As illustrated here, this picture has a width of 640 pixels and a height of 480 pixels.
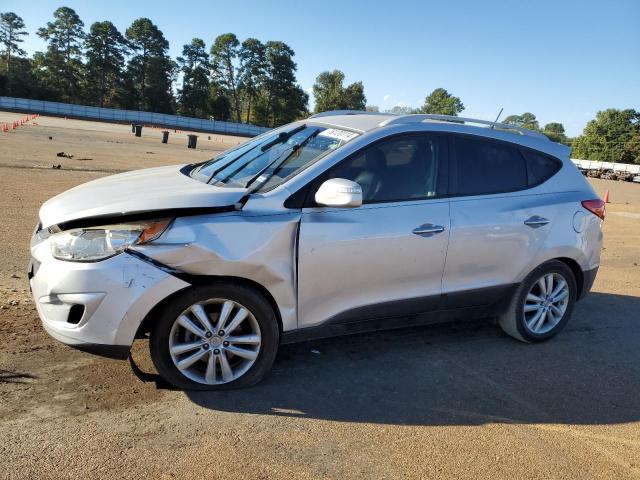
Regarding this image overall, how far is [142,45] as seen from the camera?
89125 mm

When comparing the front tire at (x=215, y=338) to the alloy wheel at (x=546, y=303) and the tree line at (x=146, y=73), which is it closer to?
the alloy wheel at (x=546, y=303)

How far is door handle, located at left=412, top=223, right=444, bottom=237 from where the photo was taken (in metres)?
3.68

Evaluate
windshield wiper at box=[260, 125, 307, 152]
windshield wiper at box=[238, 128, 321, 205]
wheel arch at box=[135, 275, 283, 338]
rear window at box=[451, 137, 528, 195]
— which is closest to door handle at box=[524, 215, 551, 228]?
rear window at box=[451, 137, 528, 195]

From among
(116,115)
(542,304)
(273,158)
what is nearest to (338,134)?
(273,158)

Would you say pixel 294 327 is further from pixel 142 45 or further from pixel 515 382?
pixel 142 45

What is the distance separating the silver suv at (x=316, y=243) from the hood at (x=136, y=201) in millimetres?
13

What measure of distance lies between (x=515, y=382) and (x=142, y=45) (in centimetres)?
9735

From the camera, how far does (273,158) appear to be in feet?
12.8

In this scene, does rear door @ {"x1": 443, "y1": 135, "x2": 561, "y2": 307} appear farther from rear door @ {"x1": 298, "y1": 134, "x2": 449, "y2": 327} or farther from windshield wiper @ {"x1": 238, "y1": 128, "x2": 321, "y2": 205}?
windshield wiper @ {"x1": 238, "y1": 128, "x2": 321, "y2": 205}

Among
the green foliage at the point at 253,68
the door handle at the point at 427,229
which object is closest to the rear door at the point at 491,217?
the door handle at the point at 427,229

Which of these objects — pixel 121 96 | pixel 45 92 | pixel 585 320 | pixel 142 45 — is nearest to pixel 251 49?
pixel 142 45

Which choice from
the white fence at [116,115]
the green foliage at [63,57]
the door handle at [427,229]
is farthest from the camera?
the green foliage at [63,57]

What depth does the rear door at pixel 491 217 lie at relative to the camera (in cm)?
392

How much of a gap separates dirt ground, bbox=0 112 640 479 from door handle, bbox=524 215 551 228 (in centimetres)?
106
